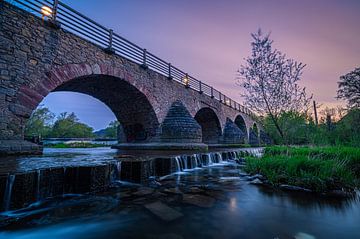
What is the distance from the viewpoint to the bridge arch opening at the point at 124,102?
9.65 meters

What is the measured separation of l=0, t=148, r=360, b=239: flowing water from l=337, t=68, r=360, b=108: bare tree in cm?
2221

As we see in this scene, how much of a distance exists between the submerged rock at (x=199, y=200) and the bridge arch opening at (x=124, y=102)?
746cm

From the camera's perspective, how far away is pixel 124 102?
474 inches

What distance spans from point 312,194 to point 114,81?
918 centimetres

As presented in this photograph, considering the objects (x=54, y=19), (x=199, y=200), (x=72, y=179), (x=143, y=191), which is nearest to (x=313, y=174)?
(x=199, y=200)

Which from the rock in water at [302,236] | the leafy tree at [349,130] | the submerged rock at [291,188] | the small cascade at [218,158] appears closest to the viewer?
the rock in water at [302,236]

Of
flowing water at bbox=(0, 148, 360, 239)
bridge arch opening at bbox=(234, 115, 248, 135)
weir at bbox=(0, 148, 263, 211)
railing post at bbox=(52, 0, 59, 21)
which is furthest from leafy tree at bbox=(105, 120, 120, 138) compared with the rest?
flowing water at bbox=(0, 148, 360, 239)

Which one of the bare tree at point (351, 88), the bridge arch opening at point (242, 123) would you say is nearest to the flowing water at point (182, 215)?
the bare tree at point (351, 88)

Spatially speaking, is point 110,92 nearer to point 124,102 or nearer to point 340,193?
point 124,102

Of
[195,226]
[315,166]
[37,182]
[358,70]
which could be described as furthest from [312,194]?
[358,70]

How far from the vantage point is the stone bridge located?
5.76 meters

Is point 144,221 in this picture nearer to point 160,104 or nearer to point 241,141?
point 160,104

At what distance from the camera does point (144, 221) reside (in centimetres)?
248

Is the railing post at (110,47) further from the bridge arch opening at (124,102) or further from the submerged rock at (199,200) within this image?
the submerged rock at (199,200)
